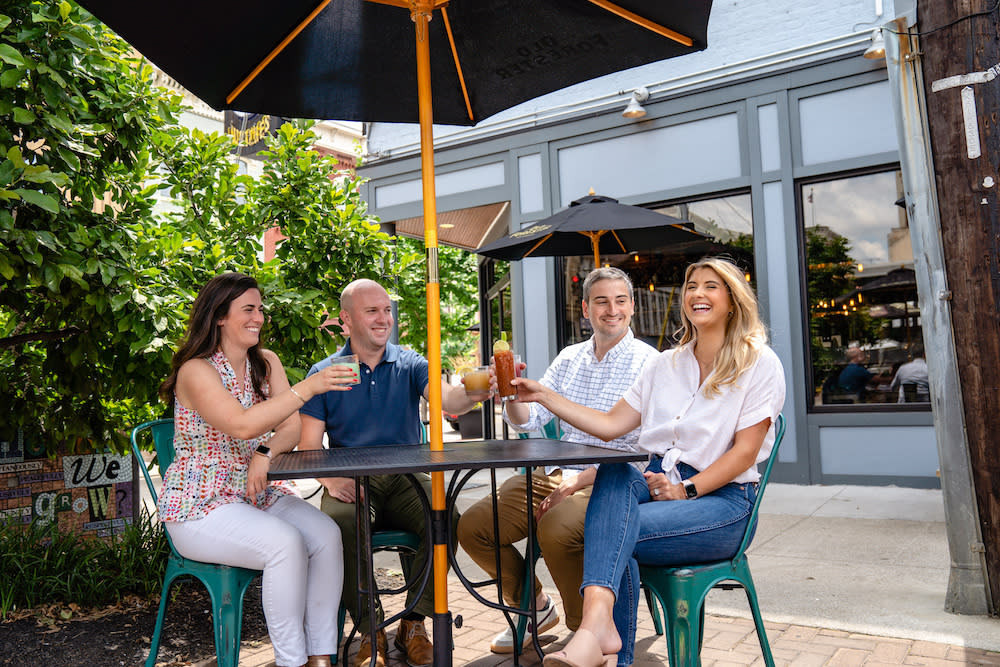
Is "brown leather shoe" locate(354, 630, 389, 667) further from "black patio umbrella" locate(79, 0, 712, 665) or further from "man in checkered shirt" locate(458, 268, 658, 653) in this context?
"black patio umbrella" locate(79, 0, 712, 665)

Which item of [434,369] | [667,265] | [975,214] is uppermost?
[667,265]

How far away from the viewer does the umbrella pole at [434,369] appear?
2.49 m

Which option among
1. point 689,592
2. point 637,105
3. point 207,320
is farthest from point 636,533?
point 637,105

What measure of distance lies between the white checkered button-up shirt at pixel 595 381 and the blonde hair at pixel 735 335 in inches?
19.9

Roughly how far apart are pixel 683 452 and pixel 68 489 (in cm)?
345

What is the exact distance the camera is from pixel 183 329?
3508 mm

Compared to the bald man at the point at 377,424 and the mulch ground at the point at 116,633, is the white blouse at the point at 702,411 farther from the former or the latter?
the mulch ground at the point at 116,633

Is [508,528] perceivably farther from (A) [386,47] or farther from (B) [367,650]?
(A) [386,47]

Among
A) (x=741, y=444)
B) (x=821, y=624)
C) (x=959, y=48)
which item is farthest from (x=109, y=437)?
(x=959, y=48)

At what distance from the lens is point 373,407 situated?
10.9 ft

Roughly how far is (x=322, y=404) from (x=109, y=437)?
4.71 ft

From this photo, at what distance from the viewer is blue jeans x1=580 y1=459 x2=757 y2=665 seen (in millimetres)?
2334

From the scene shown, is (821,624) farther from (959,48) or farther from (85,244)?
(85,244)

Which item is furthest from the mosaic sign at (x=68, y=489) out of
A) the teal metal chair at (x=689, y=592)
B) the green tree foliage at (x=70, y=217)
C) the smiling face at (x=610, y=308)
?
the teal metal chair at (x=689, y=592)
